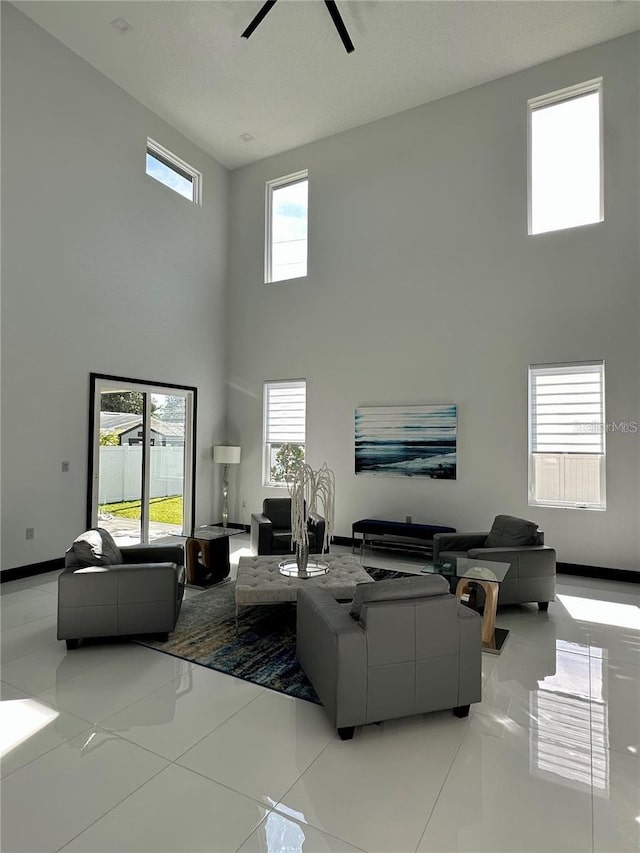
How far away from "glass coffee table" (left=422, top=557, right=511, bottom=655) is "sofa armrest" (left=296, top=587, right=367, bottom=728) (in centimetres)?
129

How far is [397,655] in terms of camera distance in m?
2.51

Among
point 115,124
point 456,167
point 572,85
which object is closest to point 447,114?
point 456,167

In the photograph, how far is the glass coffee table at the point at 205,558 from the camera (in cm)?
497

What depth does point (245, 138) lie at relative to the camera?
7.36 metres

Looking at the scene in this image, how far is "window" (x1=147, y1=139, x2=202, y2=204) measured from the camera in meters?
6.89

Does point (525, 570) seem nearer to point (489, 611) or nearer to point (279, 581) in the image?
point (489, 611)

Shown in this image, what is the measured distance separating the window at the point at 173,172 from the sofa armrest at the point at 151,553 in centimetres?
536

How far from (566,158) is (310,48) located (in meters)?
3.32

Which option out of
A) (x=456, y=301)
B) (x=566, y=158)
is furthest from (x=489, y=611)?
(x=566, y=158)

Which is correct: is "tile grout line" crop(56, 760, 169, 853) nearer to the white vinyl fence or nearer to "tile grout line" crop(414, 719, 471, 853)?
"tile grout line" crop(414, 719, 471, 853)

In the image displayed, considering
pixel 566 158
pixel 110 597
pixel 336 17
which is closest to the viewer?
pixel 110 597

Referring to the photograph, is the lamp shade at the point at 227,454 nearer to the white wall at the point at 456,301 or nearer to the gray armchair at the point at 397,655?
the white wall at the point at 456,301

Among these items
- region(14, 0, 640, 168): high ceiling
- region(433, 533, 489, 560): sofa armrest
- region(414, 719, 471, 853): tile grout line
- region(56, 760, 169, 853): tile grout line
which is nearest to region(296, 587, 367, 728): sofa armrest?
region(414, 719, 471, 853): tile grout line

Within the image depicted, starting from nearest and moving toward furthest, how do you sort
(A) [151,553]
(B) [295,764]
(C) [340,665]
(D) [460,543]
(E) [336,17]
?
1. (B) [295,764]
2. (C) [340,665]
3. (A) [151,553]
4. (E) [336,17]
5. (D) [460,543]
